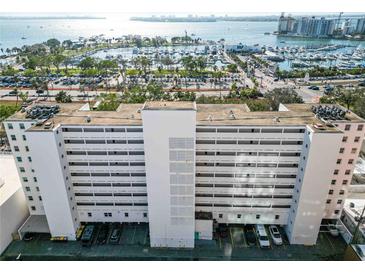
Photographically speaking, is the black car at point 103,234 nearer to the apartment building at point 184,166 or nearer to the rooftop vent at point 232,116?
the apartment building at point 184,166

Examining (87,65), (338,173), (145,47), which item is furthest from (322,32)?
(338,173)

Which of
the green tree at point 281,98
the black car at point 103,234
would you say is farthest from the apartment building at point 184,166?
the green tree at point 281,98

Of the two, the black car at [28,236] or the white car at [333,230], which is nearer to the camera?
the black car at [28,236]

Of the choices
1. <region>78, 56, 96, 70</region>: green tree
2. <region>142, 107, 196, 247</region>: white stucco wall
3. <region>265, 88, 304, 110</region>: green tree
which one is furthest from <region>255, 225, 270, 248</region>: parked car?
<region>78, 56, 96, 70</region>: green tree

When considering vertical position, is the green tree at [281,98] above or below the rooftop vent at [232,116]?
below

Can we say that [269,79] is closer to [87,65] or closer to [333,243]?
[87,65]

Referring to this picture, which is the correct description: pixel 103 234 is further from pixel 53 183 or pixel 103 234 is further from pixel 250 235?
pixel 250 235
